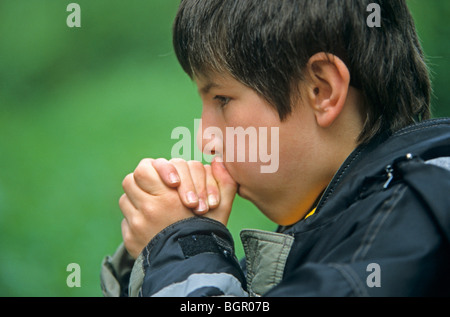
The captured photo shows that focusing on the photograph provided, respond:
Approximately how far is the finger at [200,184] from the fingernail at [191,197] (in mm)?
28

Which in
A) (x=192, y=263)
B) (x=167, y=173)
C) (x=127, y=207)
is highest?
(x=167, y=173)

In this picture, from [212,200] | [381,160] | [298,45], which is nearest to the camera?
[381,160]

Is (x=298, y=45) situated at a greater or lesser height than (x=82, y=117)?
greater

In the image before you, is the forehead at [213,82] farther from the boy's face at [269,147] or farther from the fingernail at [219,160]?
the fingernail at [219,160]

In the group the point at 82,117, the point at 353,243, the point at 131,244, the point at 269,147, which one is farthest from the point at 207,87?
the point at 82,117

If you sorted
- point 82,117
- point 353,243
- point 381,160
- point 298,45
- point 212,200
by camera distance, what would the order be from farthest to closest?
point 82,117
point 212,200
point 298,45
point 381,160
point 353,243

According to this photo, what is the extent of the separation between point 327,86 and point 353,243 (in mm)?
520

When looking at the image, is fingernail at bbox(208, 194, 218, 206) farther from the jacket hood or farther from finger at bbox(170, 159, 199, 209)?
the jacket hood

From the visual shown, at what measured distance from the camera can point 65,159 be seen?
3.93m

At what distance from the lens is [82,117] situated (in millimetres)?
4262

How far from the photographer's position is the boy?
4.80ft

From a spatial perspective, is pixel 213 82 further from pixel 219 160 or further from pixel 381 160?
pixel 381 160
